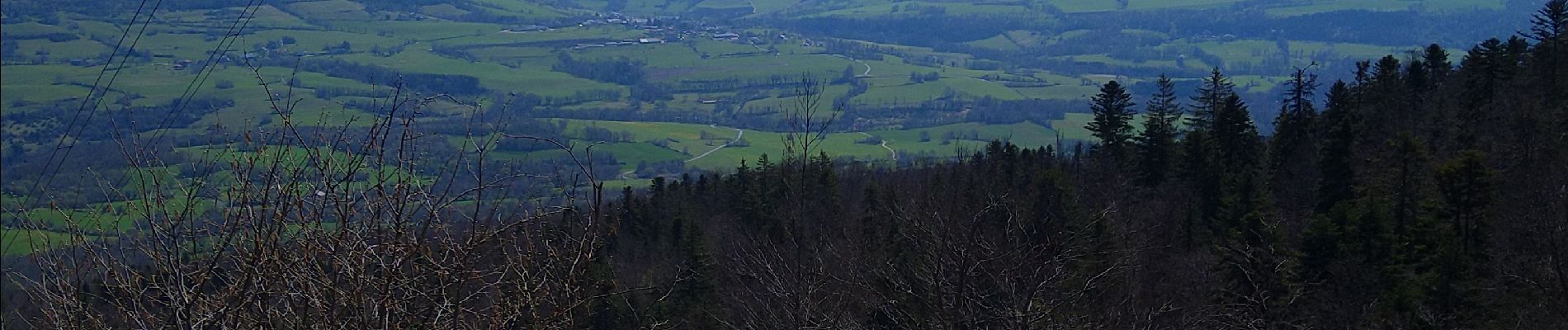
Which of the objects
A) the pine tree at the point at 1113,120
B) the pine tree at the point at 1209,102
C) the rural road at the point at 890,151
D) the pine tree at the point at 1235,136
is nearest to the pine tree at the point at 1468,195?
the pine tree at the point at 1235,136

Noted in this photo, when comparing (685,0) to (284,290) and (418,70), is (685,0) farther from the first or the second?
(284,290)

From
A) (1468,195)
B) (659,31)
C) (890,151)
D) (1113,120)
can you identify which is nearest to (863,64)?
(659,31)

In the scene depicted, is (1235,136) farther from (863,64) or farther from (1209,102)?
(863,64)

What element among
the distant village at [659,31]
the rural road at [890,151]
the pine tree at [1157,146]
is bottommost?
the rural road at [890,151]

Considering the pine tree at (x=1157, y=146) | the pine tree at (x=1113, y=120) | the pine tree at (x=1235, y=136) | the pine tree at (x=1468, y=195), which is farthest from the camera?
the pine tree at (x=1113, y=120)

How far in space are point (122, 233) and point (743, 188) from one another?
26993mm

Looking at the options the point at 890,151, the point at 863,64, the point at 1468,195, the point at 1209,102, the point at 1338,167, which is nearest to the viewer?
the point at 1468,195

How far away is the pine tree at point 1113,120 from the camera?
94.5 ft

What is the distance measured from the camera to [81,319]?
4.69m

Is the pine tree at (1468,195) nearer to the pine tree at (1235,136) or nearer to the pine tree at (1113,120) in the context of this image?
the pine tree at (1235,136)

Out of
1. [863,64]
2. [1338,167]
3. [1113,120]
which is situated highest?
[863,64]

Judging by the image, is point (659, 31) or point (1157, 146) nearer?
point (1157, 146)

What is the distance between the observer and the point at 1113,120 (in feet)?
95.0

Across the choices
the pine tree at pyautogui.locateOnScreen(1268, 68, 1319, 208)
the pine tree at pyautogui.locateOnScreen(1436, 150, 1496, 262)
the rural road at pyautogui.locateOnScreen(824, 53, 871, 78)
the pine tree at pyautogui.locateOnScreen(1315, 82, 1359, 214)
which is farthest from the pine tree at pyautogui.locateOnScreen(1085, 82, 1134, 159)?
the rural road at pyautogui.locateOnScreen(824, 53, 871, 78)
